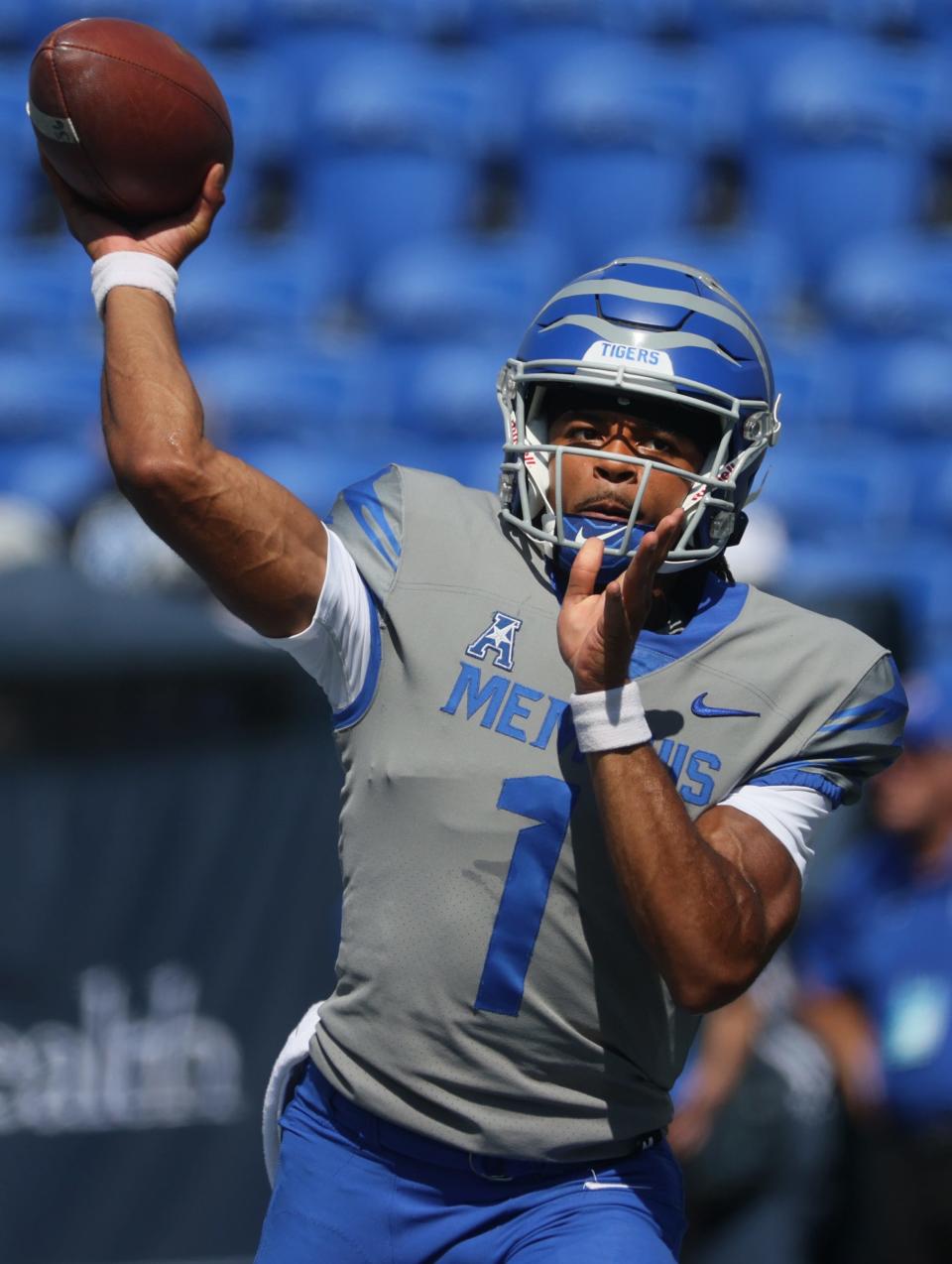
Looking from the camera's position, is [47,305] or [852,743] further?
[47,305]

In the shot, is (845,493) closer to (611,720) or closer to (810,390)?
(810,390)

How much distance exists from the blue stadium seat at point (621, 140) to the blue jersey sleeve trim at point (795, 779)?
17.4 feet

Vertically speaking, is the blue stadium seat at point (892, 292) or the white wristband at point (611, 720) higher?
the blue stadium seat at point (892, 292)

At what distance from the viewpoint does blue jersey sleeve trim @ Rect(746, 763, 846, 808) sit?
7.67 feet

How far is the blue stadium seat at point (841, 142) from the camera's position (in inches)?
293

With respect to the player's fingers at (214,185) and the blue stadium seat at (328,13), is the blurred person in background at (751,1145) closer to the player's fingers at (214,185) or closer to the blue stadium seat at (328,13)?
the player's fingers at (214,185)

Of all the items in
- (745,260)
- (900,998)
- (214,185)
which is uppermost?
(745,260)

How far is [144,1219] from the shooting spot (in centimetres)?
432

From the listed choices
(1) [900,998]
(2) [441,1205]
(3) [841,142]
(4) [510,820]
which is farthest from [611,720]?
(3) [841,142]

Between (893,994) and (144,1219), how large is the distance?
1.83 metres

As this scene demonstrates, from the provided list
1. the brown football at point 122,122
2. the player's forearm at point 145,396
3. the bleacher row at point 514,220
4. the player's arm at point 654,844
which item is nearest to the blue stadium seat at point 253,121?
the bleacher row at point 514,220

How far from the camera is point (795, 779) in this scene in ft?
7.67

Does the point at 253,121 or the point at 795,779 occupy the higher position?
the point at 253,121

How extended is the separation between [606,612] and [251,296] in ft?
18.1
